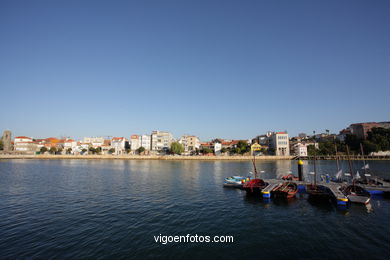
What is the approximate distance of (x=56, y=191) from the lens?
1257 inches

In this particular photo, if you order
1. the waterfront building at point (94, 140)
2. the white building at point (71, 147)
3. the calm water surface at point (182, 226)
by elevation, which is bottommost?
the calm water surface at point (182, 226)

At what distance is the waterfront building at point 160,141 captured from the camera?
14475 cm

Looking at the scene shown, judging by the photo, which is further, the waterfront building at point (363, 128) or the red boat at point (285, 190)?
the waterfront building at point (363, 128)

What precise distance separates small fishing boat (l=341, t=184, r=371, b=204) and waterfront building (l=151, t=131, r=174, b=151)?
12412 cm

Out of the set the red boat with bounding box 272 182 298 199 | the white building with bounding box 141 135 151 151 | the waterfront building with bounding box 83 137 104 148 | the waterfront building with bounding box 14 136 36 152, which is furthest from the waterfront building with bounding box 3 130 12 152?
the red boat with bounding box 272 182 298 199

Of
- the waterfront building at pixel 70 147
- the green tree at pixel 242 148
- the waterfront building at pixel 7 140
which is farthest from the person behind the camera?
the waterfront building at pixel 70 147

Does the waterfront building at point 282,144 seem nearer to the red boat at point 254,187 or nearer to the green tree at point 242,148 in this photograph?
the green tree at point 242,148

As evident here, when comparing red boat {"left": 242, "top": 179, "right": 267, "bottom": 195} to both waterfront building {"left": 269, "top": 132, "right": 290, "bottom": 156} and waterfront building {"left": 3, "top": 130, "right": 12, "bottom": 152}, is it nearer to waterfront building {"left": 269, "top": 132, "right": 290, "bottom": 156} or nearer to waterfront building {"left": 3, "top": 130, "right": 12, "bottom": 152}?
waterfront building {"left": 269, "top": 132, "right": 290, "bottom": 156}

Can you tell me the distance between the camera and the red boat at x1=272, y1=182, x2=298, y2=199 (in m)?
28.6

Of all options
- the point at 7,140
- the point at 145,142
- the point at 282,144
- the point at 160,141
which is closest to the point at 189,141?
the point at 160,141

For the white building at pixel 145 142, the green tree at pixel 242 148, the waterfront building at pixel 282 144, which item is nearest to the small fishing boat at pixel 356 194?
the green tree at pixel 242 148

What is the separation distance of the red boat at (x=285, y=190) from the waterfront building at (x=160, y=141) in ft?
389

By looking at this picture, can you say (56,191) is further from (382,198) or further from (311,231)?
(382,198)

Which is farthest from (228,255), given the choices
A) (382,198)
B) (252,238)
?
(382,198)
